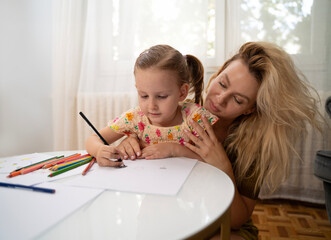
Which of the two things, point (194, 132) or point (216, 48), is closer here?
point (194, 132)

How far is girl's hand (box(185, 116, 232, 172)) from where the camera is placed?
0.81 meters

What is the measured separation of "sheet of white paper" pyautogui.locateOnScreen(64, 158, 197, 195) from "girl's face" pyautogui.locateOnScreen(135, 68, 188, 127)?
0.20 m

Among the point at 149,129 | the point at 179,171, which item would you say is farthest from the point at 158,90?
the point at 179,171

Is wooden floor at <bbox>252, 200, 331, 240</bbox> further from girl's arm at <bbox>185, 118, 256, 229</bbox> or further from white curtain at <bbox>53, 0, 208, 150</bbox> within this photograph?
white curtain at <bbox>53, 0, 208, 150</bbox>

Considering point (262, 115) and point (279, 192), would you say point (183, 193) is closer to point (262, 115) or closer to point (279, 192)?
point (262, 115)

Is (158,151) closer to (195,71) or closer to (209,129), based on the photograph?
(209,129)

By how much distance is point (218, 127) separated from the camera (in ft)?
3.77

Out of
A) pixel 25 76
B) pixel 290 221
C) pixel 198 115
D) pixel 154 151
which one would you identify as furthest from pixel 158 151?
pixel 25 76

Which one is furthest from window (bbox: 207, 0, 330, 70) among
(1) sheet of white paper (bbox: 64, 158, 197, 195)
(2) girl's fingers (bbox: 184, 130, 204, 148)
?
(1) sheet of white paper (bbox: 64, 158, 197, 195)

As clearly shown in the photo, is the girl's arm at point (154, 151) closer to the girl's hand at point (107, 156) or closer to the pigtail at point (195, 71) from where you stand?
the girl's hand at point (107, 156)

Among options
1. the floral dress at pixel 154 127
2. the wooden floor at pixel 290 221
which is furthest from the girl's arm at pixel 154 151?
the wooden floor at pixel 290 221

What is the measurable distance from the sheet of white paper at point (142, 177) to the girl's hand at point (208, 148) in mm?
124

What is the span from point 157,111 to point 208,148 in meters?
0.21

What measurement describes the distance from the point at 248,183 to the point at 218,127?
13.6 inches
